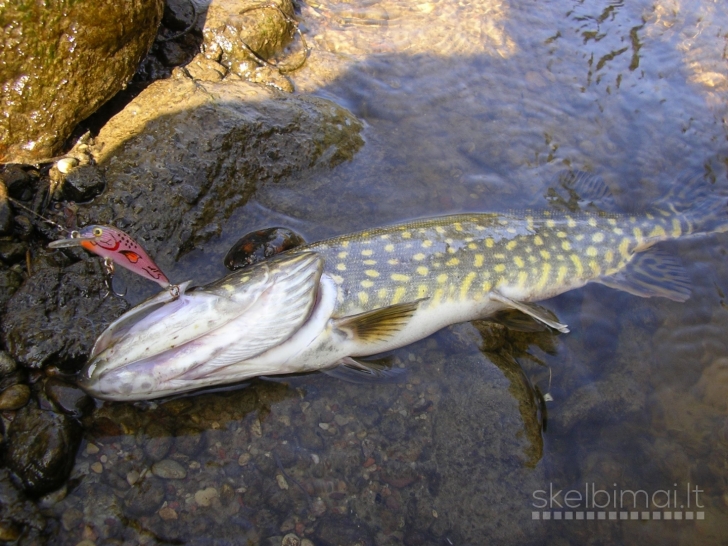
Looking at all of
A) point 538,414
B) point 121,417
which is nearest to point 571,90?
point 538,414

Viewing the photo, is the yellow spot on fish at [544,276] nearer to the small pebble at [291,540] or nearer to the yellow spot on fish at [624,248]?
the yellow spot on fish at [624,248]

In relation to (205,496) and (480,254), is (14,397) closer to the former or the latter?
(205,496)

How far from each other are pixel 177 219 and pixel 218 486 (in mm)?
1923

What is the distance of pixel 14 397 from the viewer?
2.67 metres

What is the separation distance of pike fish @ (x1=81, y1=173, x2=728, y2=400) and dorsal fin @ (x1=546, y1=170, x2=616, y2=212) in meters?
0.01

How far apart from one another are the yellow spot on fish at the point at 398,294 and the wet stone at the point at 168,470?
1.72 m

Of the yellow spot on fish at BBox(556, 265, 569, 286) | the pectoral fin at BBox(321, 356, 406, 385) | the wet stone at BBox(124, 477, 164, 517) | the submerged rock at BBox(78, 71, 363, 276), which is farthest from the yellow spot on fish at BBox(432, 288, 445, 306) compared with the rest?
the wet stone at BBox(124, 477, 164, 517)

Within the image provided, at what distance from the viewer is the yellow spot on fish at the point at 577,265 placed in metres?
3.93

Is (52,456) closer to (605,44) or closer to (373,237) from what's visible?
(373,237)

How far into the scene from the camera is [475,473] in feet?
9.93

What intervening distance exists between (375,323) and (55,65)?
2920 millimetres

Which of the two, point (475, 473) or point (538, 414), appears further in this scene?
point (538, 414)

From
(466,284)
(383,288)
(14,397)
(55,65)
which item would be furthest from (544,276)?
(55,65)

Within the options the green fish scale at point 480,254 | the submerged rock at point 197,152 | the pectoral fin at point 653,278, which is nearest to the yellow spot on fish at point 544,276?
the green fish scale at point 480,254
